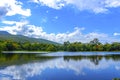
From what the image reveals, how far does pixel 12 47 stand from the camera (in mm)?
180625

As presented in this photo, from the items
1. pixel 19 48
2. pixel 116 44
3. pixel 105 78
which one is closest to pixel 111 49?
pixel 116 44

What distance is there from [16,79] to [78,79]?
8.80m

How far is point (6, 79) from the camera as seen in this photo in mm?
33344

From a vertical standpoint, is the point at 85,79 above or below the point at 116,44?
below

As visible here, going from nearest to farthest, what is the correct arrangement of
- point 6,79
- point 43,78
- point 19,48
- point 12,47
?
point 6,79 < point 43,78 < point 12,47 < point 19,48

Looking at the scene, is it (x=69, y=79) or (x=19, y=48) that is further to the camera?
(x=19, y=48)

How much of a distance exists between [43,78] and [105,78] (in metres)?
9.25

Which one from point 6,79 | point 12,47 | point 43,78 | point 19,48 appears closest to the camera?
point 6,79

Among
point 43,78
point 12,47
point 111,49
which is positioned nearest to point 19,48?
point 12,47

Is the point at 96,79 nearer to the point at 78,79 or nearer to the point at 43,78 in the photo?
the point at 78,79

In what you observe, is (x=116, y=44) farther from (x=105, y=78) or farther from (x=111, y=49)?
(x=105, y=78)

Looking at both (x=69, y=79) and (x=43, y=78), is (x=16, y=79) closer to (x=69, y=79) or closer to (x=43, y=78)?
(x=43, y=78)

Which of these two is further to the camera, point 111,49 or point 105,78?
point 111,49

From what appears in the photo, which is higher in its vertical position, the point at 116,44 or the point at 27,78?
the point at 116,44
